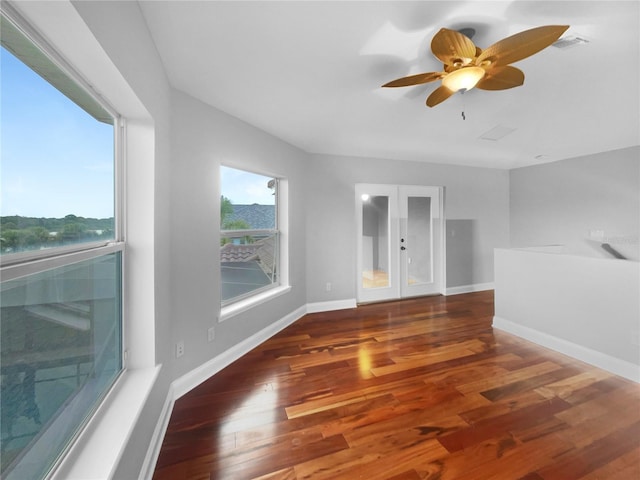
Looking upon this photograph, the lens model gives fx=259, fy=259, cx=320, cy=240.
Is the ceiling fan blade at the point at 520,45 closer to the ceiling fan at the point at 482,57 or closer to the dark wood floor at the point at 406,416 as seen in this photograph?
the ceiling fan at the point at 482,57

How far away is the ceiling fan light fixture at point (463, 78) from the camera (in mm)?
1528

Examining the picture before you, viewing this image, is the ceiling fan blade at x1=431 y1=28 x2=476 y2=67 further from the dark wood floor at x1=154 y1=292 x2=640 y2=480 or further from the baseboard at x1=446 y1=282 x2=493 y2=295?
the baseboard at x1=446 y1=282 x2=493 y2=295

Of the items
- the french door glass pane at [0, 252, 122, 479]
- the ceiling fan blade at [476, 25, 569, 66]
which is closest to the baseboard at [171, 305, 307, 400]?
the french door glass pane at [0, 252, 122, 479]

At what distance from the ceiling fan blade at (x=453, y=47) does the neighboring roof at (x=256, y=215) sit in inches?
85.5

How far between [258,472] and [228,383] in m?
0.91

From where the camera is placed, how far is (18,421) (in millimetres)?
769

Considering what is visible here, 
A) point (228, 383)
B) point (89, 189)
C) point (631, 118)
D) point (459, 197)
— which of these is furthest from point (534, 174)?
point (89, 189)

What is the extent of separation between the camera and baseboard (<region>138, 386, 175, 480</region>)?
1.34m

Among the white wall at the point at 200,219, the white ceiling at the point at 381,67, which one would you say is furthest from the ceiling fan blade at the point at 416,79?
the white wall at the point at 200,219

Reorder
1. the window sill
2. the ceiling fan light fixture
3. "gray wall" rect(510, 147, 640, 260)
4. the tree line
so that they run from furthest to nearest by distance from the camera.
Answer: "gray wall" rect(510, 147, 640, 260) → the window sill → the ceiling fan light fixture → the tree line

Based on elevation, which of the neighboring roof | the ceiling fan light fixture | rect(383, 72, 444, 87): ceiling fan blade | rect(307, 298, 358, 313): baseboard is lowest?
rect(307, 298, 358, 313): baseboard

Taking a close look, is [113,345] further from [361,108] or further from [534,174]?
[534,174]

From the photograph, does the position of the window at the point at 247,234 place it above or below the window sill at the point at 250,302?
above

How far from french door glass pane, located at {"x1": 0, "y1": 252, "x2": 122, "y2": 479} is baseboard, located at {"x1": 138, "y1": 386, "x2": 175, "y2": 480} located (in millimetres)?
442
